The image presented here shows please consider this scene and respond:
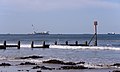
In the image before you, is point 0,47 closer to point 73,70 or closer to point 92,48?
point 92,48

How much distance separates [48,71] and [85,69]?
3917 mm

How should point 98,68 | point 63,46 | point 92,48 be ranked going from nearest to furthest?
point 98,68, point 92,48, point 63,46

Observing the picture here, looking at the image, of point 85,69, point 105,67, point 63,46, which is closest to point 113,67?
point 105,67

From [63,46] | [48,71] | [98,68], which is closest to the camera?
[48,71]

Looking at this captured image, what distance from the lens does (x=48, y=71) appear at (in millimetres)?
38219

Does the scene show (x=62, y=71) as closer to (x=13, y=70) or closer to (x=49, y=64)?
(x=13, y=70)

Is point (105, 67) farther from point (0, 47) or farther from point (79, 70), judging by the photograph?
point (0, 47)

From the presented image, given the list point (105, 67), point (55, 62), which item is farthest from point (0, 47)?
point (105, 67)

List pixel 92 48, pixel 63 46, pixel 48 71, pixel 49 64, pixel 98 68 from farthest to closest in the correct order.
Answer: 1. pixel 63 46
2. pixel 92 48
3. pixel 49 64
4. pixel 98 68
5. pixel 48 71

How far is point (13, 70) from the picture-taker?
38438 mm

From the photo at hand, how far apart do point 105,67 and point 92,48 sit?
40.3 m

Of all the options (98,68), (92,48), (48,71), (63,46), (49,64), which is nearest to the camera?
(48,71)

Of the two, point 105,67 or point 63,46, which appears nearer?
point 105,67

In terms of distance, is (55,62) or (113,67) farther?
(55,62)
